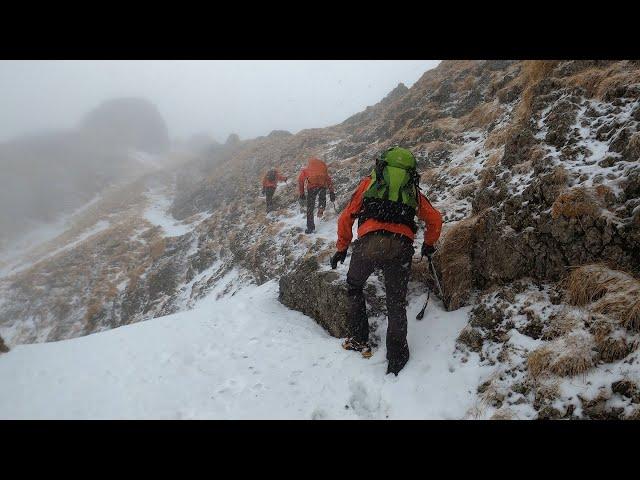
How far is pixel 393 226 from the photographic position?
16.3 ft

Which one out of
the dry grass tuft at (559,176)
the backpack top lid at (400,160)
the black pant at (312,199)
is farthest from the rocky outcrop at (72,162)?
the dry grass tuft at (559,176)

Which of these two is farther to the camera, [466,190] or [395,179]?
[466,190]

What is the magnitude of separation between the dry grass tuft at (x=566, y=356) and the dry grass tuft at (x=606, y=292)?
367 millimetres

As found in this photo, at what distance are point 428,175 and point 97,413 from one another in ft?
27.4

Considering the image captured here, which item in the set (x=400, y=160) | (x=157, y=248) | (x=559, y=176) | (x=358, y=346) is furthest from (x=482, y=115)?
(x=157, y=248)

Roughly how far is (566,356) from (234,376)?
14.2 feet

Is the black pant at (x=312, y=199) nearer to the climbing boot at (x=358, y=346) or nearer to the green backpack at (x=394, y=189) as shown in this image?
the climbing boot at (x=358, y=346)

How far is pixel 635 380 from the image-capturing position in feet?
10.7

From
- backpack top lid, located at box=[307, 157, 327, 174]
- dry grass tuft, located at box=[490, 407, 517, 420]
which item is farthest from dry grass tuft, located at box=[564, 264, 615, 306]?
backpack top lid, located at box=[307, 157, 327, 174]

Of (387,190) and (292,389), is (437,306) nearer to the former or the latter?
(387,190)

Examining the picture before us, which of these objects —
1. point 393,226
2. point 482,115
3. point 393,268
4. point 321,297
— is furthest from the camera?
point 482,115

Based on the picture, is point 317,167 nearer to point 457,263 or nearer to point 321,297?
point 321,297

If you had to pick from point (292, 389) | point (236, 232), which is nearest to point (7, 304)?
point (236, 232)
